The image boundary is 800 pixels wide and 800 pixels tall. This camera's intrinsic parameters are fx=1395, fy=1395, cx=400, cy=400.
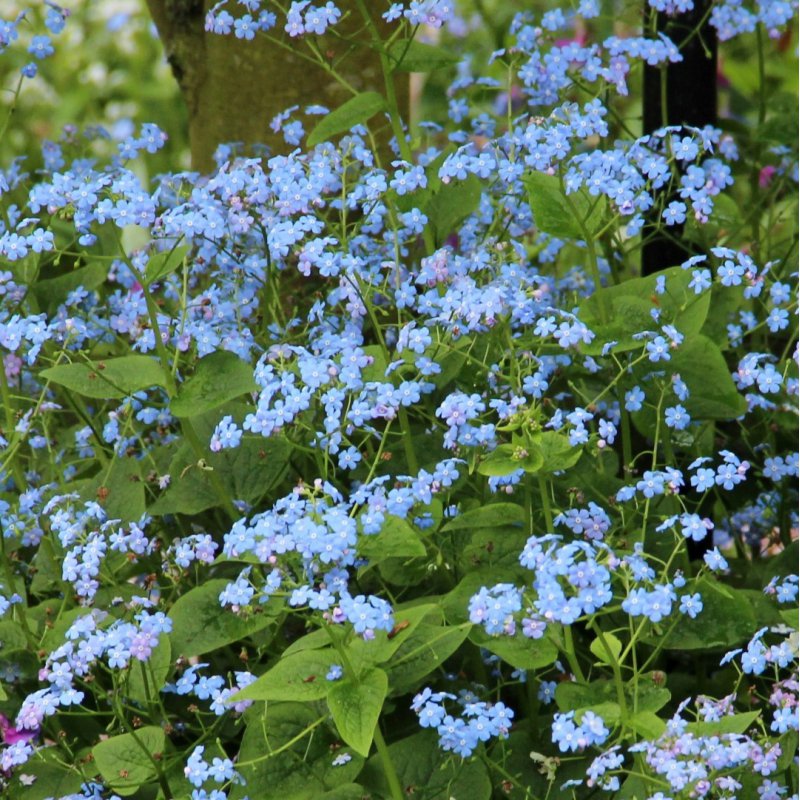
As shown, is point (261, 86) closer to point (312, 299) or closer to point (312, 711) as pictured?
point (312, 299)

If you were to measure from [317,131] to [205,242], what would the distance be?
0.36 metres

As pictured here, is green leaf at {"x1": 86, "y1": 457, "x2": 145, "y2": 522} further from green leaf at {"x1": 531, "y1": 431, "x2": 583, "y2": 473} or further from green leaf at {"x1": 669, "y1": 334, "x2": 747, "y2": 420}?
green leaf at {"x1": 669, "y1": 334, "x2": 747, "y2": 420}

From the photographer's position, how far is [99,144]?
5902 millimetres

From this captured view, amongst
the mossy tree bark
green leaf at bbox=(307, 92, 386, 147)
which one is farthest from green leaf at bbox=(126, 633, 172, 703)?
the mossy tree bark

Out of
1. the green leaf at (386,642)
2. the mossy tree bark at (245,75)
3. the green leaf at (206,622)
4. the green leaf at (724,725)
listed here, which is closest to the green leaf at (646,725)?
the green leaf at (724,725)

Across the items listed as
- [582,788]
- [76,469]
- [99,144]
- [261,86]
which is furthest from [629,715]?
[99,144]

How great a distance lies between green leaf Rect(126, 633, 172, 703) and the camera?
6.73ft

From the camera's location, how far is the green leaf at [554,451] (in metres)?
1.96

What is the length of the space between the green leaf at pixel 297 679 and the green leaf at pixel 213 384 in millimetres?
425

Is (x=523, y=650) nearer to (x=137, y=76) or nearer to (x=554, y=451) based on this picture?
(x=554, y=451)

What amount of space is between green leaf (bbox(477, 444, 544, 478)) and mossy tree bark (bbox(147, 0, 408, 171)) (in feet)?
3.94

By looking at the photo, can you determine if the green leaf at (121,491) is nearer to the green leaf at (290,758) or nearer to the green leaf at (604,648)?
the green leaf at (290,758)

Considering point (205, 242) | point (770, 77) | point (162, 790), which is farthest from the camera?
point (770, 77)

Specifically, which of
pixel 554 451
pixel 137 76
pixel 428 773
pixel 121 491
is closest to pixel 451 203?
pixel 554 451
